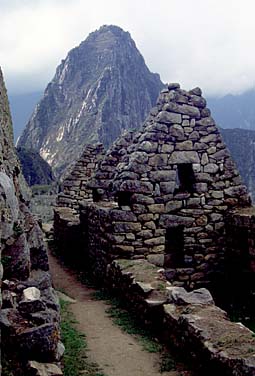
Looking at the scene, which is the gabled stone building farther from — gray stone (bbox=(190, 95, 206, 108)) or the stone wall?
the stone wall

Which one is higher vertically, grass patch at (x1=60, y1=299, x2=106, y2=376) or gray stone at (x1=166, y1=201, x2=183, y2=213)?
gray stone at (x1=166, y1=201, x2=183, y2=213)

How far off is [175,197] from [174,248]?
125 centimetres

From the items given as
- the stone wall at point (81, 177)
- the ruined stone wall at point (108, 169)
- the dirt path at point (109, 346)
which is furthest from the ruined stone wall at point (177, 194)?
the stone wall at point (81, 177)

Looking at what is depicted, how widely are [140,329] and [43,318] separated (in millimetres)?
2961

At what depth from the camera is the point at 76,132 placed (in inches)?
3004

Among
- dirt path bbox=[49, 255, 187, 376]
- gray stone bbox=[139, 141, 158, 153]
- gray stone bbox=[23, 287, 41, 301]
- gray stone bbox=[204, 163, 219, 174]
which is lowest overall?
dirt path bbox=[49, 255, 187, 376]

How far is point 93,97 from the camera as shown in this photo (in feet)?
281

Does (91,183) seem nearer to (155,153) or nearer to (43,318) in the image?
(155,153)

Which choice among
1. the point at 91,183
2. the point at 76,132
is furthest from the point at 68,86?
the point at 91,183

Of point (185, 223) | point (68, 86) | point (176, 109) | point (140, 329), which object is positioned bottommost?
point (140, 329)

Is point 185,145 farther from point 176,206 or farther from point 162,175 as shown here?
point 176,206

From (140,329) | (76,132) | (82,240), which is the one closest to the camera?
(140,329)

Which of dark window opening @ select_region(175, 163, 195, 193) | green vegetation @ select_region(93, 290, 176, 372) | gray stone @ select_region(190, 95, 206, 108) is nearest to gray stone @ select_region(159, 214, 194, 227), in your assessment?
dark window opening @ select_region(175, 163, 195, 193)

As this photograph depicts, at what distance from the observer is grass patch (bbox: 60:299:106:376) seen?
600cm
